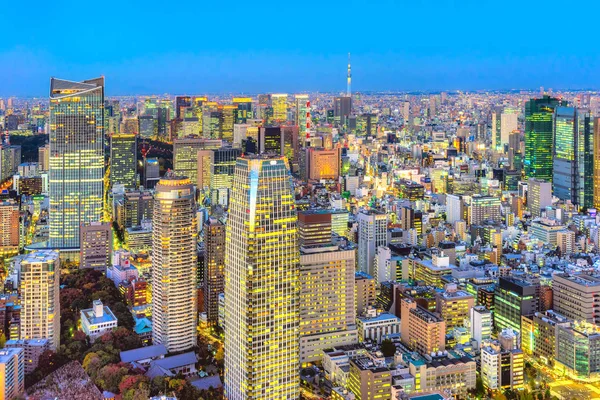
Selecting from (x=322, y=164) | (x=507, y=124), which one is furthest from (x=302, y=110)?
(x=507, y=124)

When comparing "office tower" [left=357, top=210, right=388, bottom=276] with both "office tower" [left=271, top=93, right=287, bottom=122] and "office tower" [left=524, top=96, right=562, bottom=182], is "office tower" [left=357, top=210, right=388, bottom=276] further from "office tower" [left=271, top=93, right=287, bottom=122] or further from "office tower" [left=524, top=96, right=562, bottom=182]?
"office tower" [left=271, top=93, right=287, bottom=122]

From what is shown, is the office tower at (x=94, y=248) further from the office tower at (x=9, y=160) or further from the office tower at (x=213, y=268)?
the office tower at (x=9, y=160)

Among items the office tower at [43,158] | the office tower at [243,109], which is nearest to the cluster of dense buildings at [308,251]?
the office tower at [43,158]

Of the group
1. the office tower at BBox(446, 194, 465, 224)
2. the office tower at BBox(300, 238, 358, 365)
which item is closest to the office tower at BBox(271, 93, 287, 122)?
the office tower at BBox(446, 194, 465, 224)

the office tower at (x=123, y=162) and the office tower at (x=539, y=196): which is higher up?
the office tower at (x=123, y=162)

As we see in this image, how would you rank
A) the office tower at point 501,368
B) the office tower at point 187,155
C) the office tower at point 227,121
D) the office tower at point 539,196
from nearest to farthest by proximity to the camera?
1. the office tower at point 501,368
2. the office tower at point 539,196
3. the office tower at point 187,155
4. the office tower at point 227,121

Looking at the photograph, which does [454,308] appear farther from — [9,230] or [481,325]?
[9,230]
